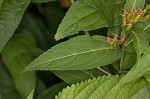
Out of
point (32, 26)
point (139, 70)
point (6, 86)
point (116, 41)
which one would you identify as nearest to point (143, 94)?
point (139, 70)

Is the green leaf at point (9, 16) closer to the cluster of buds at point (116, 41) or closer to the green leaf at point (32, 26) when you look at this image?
the cluster of buds at point (116, 41)

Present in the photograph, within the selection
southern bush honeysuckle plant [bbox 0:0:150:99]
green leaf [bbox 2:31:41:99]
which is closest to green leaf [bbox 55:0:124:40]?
southern bush honeysuckle plant [bbox 0:0:150:99]

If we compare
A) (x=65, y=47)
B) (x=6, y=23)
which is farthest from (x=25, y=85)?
(x=65, y=47)

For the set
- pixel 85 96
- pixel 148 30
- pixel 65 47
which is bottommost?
pixel 85 96

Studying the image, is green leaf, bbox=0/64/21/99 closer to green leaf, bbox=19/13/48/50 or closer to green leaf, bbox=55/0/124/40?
green leaf, bbox=19/13/48/50

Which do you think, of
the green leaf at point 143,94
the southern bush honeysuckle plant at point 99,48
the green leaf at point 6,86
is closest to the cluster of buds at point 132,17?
the southern bush honeysuckle plant at point 99,48

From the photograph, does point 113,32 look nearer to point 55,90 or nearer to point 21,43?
point 55,90

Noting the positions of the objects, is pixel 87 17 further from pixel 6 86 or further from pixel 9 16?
pixel 6 86
